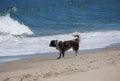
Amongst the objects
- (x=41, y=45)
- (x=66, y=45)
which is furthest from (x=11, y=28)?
(x=66, y=45)

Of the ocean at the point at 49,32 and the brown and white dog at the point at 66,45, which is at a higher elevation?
the ocean at the point at 49,32

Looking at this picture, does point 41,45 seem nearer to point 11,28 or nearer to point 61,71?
point 61,71

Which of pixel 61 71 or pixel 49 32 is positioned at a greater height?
pixel 49 32

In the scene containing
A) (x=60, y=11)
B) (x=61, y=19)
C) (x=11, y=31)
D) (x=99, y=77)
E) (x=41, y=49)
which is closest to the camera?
(x=99, y=77)

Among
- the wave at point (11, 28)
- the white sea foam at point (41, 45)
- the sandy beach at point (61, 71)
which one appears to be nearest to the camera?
the sandy beach at point (61, 71)

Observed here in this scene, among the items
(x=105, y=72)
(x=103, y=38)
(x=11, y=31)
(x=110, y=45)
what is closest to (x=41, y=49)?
(x=110, y=45)

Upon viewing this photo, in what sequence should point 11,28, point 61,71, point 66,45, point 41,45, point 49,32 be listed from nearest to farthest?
point 61,71
point 66,45
point 41,45
point 49,32
point 11,28

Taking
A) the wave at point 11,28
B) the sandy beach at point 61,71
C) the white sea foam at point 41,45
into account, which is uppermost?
the wave at point 11,28

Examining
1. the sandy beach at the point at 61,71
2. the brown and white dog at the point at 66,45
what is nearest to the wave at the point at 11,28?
the brown and white dog at the point at 66,45

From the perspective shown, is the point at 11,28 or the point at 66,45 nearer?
the point at 66,45

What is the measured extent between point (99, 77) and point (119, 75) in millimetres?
489

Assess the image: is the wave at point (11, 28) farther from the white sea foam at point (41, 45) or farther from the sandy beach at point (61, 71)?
the sandy beach at point (61, 71)

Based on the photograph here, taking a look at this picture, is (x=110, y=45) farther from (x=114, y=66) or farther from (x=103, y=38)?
(x=114, y=66)

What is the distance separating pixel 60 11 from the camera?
39.8 metres
